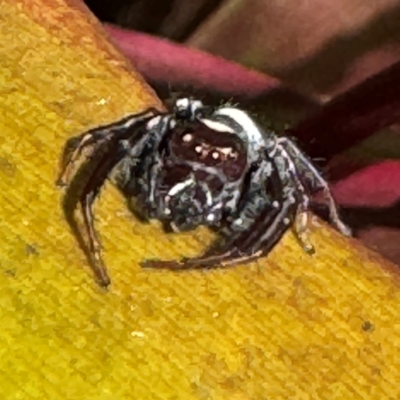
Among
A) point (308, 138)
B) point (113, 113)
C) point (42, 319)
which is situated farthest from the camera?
point (308, 138)

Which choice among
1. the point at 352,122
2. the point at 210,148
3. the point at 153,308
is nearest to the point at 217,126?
the point at 210,148

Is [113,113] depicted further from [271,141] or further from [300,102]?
[300,102]

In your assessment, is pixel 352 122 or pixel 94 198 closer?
pixel 94 198

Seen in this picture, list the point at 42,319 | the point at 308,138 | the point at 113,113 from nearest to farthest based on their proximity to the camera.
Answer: the point at 42,319 < the point at 113,113 < the point at 308,138

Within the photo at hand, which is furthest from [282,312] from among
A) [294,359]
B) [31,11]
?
[31,11]

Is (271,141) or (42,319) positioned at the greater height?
(271,141)

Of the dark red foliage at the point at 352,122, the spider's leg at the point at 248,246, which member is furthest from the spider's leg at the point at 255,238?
the dark red foliage at the point at 352,122

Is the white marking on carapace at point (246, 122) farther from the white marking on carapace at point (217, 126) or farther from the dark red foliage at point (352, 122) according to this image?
the dark red foliage at point (352, 122)

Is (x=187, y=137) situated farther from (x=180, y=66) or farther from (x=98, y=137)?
(x=180, y=66)
